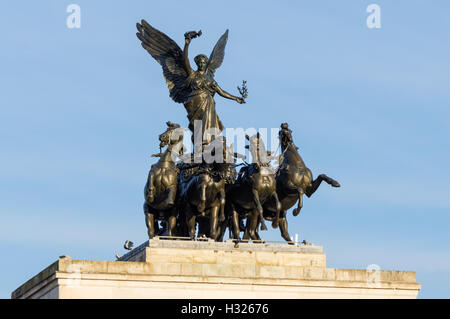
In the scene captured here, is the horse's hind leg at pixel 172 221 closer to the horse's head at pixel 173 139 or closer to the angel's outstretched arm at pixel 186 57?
the horse's head at pixel 173 139

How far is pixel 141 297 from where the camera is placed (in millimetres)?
47406

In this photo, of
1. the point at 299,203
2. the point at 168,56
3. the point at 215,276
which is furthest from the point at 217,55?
the point at 215,276

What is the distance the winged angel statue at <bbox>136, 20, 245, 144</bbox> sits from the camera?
5116cm

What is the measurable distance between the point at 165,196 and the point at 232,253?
2349mm

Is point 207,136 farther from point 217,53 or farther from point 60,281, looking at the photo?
point 60,281

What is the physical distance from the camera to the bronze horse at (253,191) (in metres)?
49.2

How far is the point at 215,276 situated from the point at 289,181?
3.46 meters

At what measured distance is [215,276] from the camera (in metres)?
47.8

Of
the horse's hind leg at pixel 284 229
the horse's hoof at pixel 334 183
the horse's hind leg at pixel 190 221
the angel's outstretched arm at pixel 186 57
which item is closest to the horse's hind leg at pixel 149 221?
the horse's hind leg at pixel 190 221

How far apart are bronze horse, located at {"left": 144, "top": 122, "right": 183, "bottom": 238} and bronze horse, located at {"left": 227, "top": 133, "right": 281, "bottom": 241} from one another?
1.55 metres

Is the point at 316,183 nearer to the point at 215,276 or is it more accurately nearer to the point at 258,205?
the point at 258,205

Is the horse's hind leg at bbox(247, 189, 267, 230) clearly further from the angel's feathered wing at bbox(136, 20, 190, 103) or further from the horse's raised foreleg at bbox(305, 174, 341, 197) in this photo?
the angel's feathered wing at bbox(136, 20, 190, 103)

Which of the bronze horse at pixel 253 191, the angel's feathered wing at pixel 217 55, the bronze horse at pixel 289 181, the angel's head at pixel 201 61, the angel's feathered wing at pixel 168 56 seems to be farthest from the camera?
the angel's feathered wing at pixel 217 55

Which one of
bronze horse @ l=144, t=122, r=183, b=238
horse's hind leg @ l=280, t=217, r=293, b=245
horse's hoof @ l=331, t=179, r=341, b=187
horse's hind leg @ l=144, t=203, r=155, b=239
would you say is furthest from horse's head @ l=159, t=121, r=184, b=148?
horse's hoof @ l=331, t=179, r=341, b=187
